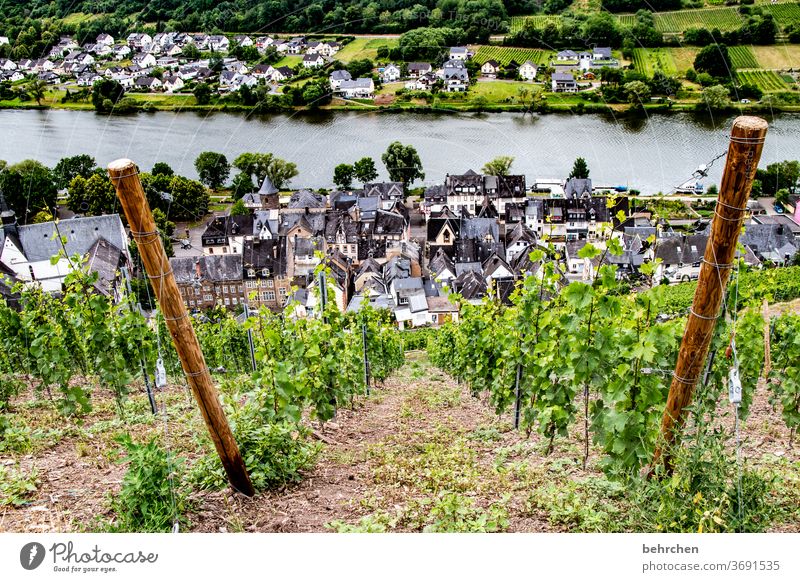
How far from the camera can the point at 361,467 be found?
16.1 ft

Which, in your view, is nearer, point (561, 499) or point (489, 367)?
point (561, 499)

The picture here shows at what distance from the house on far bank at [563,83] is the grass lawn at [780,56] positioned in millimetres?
10281

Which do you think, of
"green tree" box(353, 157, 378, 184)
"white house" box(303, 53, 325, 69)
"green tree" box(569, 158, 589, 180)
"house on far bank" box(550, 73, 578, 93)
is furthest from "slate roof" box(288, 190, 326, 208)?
"house on far bank" box(550, 73, 578, 93)

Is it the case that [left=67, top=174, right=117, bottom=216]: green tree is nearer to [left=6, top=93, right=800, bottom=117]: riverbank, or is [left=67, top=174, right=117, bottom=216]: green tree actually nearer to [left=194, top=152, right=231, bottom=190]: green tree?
[left=194, top=152, right=231, bottom=190]: green tree

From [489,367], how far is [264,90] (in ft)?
114

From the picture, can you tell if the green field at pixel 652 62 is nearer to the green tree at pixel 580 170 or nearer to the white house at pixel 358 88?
the green tree at pixel 580 170

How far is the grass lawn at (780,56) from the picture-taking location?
4088 centimetres

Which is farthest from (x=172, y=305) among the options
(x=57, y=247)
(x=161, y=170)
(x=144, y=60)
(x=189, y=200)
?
(x=144, y=60)

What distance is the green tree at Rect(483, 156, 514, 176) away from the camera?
35.4 m

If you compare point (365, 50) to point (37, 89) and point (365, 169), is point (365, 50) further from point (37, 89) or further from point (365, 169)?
point (37, 89)

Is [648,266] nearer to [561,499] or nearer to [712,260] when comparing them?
[712,260]

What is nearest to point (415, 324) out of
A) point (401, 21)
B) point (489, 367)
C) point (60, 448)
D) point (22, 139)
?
point (401, 21)

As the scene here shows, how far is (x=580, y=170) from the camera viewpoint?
34.0 meters

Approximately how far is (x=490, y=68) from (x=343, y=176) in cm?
1236
